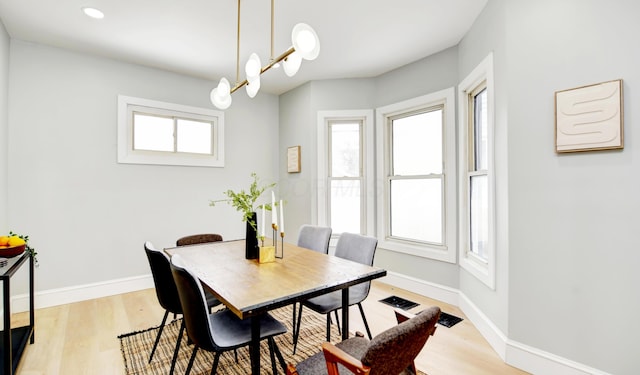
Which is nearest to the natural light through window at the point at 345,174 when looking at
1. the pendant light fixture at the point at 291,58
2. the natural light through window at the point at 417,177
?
the natural light through window at the point at 417,177

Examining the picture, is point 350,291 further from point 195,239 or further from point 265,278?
point 195,239

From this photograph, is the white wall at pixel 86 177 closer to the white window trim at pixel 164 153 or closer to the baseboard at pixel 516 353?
the white window trim at pixel 164 153

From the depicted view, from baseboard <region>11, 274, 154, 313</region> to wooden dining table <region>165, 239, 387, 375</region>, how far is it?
1.71 metres

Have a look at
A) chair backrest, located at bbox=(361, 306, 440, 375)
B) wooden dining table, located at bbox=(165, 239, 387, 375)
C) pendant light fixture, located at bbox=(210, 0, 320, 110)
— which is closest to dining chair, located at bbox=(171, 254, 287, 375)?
wooden dining table, located at bbox=(165, 239, 387, 375)

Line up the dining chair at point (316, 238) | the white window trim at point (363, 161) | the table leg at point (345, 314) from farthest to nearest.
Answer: the white window trim at point (363, 161), the dining chair at point (316, 238), the table leg at point (345, 314)

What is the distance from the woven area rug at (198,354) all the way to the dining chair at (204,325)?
1.88 ft

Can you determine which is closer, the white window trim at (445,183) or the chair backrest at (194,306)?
the chair backrest at (194,306)

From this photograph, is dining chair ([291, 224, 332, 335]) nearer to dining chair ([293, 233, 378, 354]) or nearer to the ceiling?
dining chair ([293, 233, 378, 354])

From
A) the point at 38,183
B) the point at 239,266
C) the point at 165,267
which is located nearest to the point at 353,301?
the point at 239,266

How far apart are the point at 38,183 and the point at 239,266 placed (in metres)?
2.73

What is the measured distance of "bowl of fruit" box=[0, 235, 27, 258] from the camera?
2.08 meters

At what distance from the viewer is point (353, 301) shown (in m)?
2.13

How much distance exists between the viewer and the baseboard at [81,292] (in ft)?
9.86

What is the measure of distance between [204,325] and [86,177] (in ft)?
9.65
